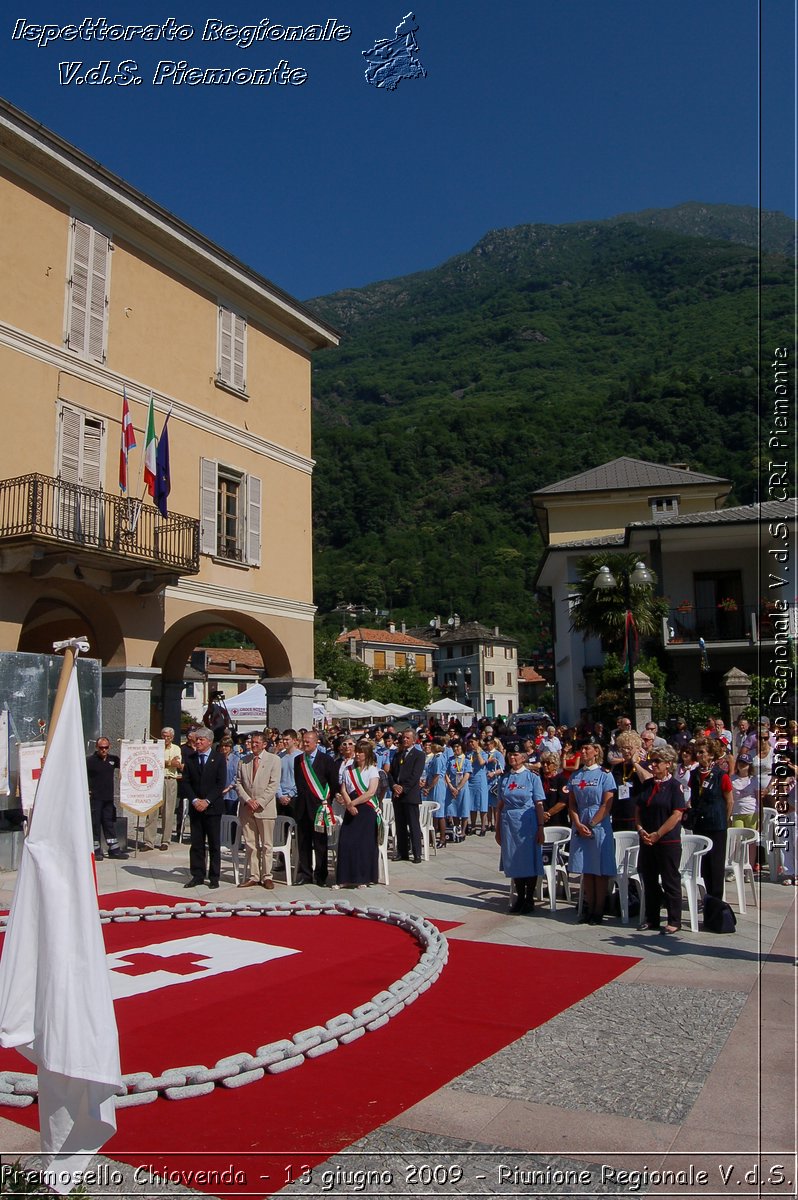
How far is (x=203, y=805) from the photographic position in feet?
35.9

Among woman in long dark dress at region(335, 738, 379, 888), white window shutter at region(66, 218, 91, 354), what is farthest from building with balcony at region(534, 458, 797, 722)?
white window shutter at region(66, 218, 91, 354)

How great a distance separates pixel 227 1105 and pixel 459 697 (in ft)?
255

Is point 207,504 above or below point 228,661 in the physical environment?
above

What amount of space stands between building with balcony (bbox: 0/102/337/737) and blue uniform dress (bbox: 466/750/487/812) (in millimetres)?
6001

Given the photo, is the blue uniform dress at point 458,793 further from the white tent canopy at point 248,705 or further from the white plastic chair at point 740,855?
the white tent canopy at point 248,705

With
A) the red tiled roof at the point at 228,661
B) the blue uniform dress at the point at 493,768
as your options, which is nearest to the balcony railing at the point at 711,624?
the blue uniform dress at the point at 493,768

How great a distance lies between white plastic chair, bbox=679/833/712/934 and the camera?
8.52 metres

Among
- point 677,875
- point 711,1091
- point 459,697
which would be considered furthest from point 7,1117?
point 459,697

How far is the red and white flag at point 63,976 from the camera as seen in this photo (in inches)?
130

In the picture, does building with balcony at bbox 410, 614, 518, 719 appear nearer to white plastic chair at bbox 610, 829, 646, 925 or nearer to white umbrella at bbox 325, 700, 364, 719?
white umbrella at bbox 325, 700, 364, 719

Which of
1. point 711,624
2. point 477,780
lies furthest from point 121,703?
point 711,624

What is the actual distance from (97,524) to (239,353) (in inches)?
248

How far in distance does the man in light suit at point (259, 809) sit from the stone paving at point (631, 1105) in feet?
15.5

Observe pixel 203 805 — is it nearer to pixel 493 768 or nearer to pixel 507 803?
pixel 507 803
